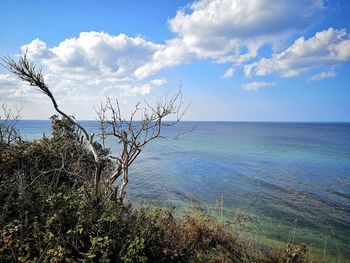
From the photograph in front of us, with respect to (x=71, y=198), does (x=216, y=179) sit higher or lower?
lower

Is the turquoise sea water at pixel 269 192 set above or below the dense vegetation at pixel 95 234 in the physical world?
below

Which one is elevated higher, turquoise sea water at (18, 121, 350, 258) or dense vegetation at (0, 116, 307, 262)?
dense vegetation at (0, 116, 307, 262)

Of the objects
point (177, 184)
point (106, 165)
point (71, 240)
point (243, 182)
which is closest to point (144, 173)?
point (177, 184)

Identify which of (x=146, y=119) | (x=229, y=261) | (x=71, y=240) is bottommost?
(x=229, y=261)

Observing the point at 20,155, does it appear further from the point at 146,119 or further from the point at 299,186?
the point at 299,186

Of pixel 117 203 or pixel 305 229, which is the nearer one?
pixel 117 203

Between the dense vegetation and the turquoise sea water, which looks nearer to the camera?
the dense vegetation

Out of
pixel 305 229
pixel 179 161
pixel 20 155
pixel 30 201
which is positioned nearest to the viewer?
pixel 30 201

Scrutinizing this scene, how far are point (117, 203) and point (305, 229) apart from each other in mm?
10039

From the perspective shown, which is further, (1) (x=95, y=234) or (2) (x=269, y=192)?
(2) (x=269, y=192)

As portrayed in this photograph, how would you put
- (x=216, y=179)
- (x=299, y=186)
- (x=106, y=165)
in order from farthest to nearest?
(x=216, y=179) < (x=299, y=186) < (x=106, y=165)

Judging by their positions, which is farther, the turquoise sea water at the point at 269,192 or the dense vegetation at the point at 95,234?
the turquoise sea water at the point at 269,192

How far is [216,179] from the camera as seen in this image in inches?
921

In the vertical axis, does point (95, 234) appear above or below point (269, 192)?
above
